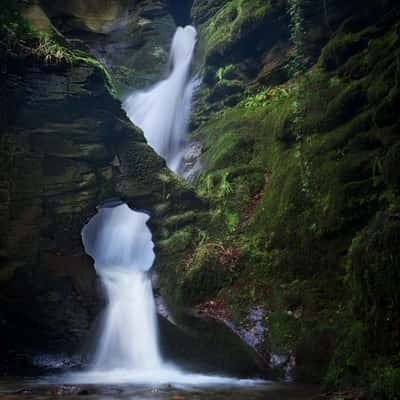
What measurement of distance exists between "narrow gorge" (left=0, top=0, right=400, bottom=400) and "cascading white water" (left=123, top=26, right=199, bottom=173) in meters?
2.98

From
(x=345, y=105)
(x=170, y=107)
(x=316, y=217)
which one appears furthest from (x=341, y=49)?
(x=170, y=107)

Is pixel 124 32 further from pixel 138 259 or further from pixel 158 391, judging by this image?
pixel 158 391

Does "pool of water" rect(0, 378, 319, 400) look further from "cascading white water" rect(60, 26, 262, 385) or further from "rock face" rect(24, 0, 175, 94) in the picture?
"rock face" rect(24, 0, 175, 94)

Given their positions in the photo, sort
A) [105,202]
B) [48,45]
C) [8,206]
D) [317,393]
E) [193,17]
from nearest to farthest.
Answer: [317,393], [8,206], [48,45], [105,202], [193,17]

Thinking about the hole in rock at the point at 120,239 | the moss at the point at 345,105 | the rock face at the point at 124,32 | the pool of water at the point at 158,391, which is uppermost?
the rock face at the point at 124,32

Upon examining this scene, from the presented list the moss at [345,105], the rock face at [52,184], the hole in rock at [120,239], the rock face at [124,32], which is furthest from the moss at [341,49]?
the rock face at [124,32]

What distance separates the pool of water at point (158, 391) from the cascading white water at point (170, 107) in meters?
9.46

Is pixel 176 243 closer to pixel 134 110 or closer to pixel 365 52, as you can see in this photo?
pixel 365 52

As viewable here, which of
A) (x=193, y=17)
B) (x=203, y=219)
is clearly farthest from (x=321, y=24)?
(x=193, y=17)

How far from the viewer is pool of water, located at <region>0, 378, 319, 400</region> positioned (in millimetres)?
7195

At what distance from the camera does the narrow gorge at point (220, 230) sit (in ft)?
25.9

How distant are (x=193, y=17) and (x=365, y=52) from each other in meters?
15.9

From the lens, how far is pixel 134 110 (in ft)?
69.0

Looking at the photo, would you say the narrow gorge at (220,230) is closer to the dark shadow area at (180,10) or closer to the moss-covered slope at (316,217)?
the moss-covered slope at (316,217)
